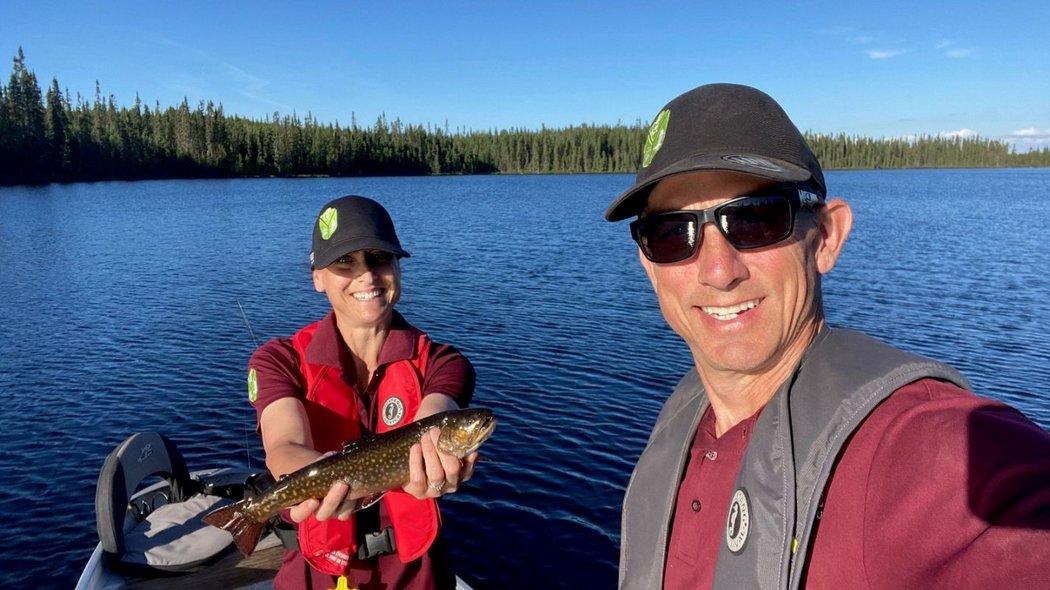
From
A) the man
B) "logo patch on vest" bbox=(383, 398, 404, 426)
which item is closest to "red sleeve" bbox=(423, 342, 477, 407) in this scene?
"logo patch on vest" bbox=(383, 398, 404, 426)

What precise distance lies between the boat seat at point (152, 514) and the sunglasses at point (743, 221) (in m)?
5.84

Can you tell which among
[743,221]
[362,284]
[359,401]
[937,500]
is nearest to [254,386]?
[359,401]

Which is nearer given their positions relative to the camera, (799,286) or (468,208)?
(799,286)

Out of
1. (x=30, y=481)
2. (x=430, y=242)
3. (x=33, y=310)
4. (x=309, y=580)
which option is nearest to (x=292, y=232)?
(x=430, y=242)

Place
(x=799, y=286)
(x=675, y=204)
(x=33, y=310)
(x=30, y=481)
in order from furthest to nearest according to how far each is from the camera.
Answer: (x=33, y=310) < (x=30, y=481) < (x=675, y=204) < (x=799, y=286)

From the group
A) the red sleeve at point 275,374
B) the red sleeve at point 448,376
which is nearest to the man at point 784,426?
the red sleeve at point 448,376

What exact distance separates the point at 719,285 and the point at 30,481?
13.5 meters

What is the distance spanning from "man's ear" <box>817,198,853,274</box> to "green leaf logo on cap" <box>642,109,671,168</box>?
63cm

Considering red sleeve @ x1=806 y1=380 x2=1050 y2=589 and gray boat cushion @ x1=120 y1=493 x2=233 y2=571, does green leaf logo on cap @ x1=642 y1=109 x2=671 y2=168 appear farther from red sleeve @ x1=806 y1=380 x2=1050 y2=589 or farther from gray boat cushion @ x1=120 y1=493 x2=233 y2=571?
gray boat cushion @ x1=120 y1=493 x2=233 y2=571

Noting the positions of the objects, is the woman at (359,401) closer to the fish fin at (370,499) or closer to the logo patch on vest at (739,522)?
the fish fin at (370,499)

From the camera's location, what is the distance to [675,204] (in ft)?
7.59

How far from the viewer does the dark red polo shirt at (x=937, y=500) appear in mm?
1235

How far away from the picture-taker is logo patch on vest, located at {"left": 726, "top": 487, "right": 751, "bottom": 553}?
1761 millimetres

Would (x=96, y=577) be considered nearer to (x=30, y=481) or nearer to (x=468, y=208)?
(x=30, y=481)
